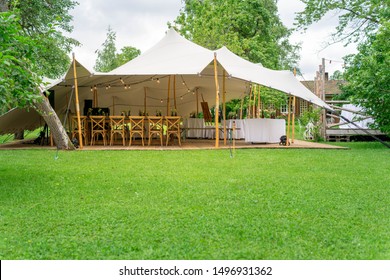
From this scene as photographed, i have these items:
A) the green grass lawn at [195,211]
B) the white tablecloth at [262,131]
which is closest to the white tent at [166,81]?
the white tablecloth at [262,131]

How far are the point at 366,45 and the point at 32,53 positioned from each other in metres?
→ 11.2

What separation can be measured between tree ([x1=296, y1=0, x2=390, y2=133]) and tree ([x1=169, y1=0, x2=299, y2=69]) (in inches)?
286

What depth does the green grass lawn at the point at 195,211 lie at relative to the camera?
3244mm

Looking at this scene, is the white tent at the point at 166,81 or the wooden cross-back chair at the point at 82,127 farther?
the wooden cross-back chair at the point at 82,127

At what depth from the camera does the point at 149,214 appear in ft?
13.9

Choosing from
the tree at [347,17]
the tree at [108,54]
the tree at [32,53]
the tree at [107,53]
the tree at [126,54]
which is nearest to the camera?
the tree at [32,53]

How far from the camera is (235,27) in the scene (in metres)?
26.1

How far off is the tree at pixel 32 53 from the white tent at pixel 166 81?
Answer: 4.87 ft

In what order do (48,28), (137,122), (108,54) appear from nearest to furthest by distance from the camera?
(137,122), (48,28), (108,54)

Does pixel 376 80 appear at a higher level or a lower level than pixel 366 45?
lower

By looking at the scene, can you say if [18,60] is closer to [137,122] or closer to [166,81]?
[137,122]

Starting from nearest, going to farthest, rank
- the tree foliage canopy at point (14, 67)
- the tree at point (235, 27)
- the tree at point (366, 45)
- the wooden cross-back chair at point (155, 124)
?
1. the tree foliage canopy at point (14, 67)
2. the tree at point (366, 45)
3. the wooden cross-back chair at point (155, 124)
4. the tree at point (235, 27)

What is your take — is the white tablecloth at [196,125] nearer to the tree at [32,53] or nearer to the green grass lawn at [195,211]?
the tree at [32,53]

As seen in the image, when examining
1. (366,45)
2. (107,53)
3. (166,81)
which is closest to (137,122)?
(166,81)
